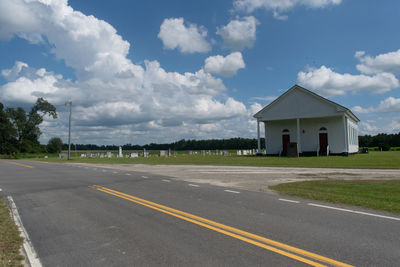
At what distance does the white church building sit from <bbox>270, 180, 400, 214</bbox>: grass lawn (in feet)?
76.1

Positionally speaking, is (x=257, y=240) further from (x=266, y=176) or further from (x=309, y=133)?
(x=309, y=133)

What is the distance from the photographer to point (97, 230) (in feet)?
19.1

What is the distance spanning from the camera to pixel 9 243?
200 inches

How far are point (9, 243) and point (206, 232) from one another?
3.34 m

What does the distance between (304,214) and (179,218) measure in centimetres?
282

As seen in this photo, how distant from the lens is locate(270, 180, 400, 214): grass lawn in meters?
7.85

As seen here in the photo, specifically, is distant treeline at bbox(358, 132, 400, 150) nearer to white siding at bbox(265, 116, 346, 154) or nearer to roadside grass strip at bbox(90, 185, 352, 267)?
white siding at bbox(265, 116, 346, 154)

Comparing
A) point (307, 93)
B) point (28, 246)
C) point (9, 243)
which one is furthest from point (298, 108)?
point (9, 243)

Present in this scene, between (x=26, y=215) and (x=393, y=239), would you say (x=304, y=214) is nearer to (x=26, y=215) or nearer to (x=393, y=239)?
(x=393, y=239)

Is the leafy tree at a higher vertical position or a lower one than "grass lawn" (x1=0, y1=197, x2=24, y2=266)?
higher

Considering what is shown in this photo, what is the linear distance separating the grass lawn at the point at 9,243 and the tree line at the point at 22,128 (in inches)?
3280

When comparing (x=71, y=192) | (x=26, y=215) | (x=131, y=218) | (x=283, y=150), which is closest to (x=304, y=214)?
(x=131, y=218)

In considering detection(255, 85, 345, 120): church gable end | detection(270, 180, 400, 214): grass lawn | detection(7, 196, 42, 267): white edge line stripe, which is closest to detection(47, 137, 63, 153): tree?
detection(255, 85, 345, 120): church gable end

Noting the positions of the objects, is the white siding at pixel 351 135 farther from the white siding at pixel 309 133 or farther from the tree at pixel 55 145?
the tree at pixel 55 145
